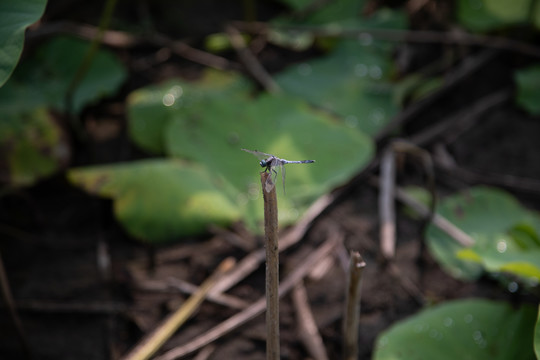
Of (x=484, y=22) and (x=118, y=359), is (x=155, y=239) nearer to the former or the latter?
(x=118, y=359)

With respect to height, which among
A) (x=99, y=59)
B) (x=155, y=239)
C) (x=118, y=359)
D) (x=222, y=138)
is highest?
(x=99, y=59)

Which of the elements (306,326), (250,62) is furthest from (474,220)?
(250,62)

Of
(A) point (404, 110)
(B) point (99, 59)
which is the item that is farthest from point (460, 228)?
(B) point (99, 59)

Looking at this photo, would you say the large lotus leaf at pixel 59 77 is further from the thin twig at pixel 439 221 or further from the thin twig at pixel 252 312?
the thin twig at pixel 439 221

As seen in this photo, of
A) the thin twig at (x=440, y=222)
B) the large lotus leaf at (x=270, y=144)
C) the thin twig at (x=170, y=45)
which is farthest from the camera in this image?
the thin twig at (x=170, y=45)

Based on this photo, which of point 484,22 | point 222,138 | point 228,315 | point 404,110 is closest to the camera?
point 228,315

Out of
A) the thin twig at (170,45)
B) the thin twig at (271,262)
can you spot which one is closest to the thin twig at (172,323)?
the thin twig at (271,262)
